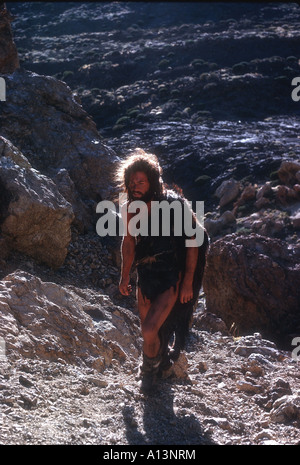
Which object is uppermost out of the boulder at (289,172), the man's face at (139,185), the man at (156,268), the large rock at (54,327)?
the boulder at (289,172)

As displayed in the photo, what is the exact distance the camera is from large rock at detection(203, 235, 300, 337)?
9164 millimetres

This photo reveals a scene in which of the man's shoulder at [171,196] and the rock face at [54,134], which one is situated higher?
the rock face at [54,134]

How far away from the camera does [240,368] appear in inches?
199

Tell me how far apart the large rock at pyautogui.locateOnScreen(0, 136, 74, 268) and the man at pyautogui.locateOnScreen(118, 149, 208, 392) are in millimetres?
2056

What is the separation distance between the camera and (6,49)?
10164 millimetres

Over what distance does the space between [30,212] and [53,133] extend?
3347 millimetres

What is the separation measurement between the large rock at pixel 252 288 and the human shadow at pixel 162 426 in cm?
573

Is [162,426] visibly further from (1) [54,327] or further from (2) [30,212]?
(2) [30,212]

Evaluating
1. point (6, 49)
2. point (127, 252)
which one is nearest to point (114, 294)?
point (127, 252)

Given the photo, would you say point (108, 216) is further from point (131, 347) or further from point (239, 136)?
point (239, 136)

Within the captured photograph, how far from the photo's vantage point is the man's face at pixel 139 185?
3.68 meters

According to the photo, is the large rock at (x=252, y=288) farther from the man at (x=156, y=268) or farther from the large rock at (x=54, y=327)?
the man at (x=156, y=268)

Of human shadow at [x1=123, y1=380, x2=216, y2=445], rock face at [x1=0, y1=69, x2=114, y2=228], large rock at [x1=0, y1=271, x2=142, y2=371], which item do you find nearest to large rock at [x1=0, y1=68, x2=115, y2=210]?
rock face at [x1=0, y1=69, x2=114, y2=228]

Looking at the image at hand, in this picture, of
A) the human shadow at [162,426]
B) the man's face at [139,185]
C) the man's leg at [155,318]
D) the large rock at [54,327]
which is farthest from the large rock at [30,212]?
the human shadow at [162,426]
